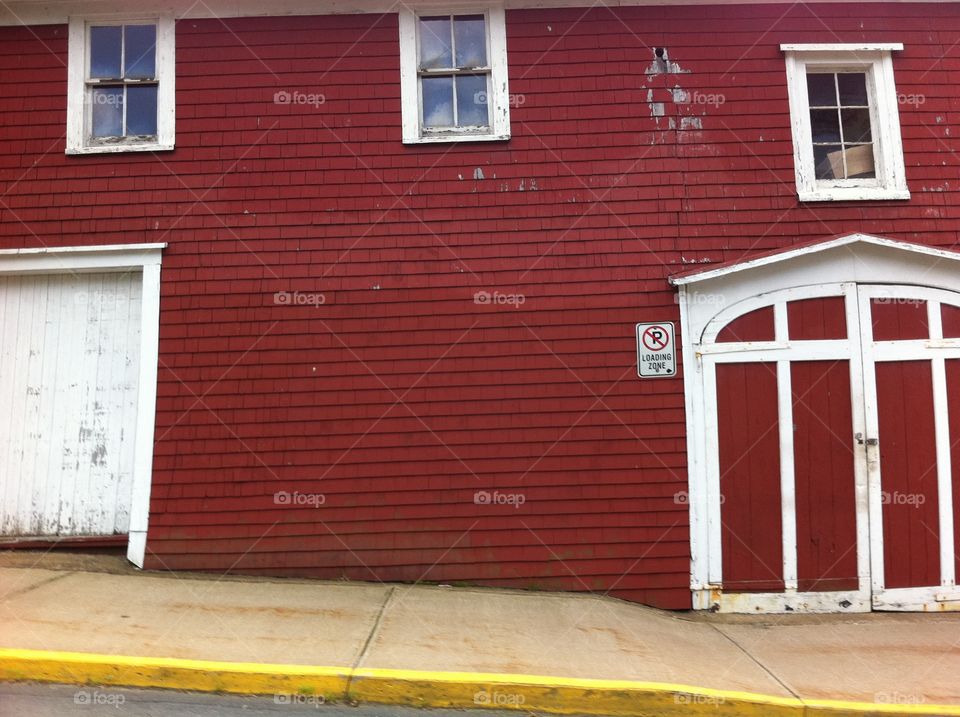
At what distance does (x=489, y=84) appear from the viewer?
21.0 ft

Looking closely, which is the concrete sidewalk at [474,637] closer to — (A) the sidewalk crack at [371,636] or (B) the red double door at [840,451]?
(A) the sidewalk crack at [371,636]

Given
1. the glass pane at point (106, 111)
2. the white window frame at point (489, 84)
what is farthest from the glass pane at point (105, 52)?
the white window frame at point (489, 84)

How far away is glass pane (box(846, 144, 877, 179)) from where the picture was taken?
6434 millimetres

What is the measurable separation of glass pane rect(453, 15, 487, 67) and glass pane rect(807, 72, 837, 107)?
312 cm

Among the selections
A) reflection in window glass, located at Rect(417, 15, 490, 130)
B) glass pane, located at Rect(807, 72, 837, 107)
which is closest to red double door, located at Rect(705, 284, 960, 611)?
glass pane, located at Rect(807, 72, 837, 107)

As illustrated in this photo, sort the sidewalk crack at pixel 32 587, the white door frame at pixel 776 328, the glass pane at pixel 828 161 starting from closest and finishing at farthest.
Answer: the sidewalk crack at pixel 32 587
the white door frame at pixel 776 328
the glass pane at pixel 828 161

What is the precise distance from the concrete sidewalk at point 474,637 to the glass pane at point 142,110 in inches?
154

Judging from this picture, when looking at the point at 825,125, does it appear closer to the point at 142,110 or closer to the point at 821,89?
the point at 821,89

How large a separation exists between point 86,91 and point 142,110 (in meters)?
0.53

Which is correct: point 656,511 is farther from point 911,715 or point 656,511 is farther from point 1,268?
point 1,268

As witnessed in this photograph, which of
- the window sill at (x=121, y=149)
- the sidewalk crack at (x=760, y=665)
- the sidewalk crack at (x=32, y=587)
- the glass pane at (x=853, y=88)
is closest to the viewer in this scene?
the sidewalk crack at (x=760, y=665)

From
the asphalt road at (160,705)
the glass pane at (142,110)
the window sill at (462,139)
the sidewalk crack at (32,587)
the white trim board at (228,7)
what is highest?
the white trim board at (228,7)

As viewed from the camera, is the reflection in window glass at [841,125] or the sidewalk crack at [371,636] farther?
the reflection in window glass at [841,125]

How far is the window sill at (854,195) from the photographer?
20.5 ft
